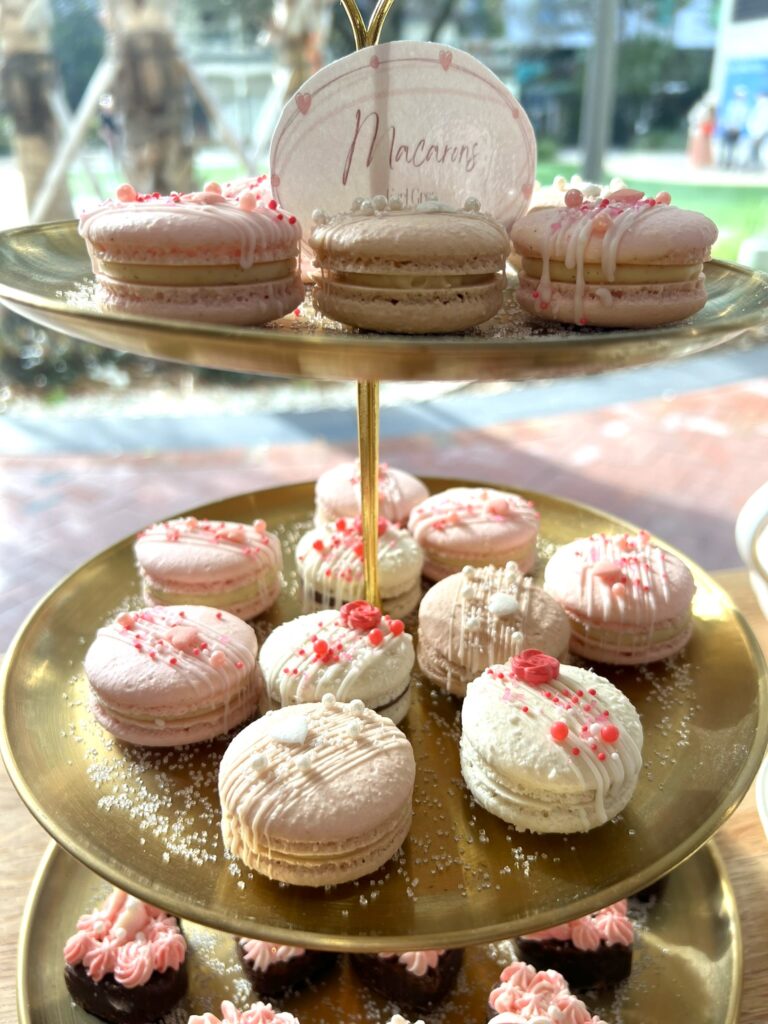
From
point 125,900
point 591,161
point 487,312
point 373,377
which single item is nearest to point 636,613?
point 487,312

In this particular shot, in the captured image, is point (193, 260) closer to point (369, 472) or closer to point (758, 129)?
point (369, 472)

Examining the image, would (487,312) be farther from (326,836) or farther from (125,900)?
(125,900)

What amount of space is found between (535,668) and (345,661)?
25 cm

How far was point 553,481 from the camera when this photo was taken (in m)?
3.57

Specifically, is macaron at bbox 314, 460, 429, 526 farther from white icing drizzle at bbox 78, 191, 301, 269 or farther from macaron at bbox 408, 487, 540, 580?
white icing drizzle at bbox 78, 191, 301, 269

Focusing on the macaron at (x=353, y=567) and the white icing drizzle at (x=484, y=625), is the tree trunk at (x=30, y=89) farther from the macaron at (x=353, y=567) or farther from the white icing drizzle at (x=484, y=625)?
the white icing drizzle at (x=484, y=625)

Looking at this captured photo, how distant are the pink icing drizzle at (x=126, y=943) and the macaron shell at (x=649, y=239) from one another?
97cm

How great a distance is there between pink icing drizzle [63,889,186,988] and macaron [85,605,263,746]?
0.84 feet

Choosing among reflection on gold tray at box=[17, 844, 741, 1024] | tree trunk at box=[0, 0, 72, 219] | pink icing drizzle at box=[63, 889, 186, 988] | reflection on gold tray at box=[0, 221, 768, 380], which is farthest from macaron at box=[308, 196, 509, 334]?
tree trunk at box=[0, 0, 72, 219]

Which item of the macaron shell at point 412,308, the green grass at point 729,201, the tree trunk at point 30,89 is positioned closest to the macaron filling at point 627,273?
the macaron shell at point 412,308

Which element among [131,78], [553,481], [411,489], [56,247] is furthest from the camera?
[131,78]

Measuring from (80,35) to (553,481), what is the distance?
3.56m

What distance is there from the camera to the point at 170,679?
106 cm

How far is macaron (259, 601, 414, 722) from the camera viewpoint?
1088 millimetres
